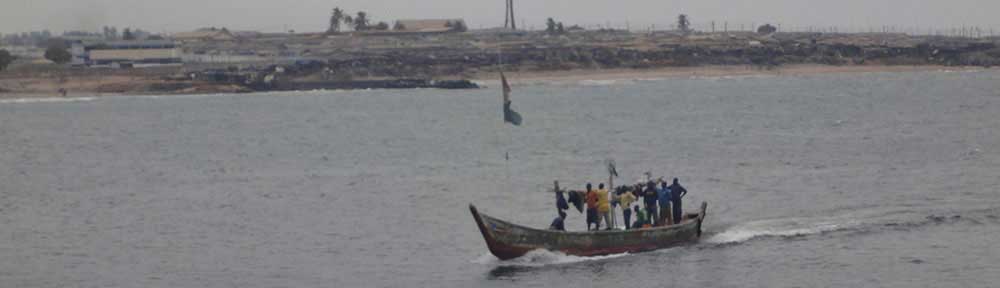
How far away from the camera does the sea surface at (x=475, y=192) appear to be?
36.0 metres

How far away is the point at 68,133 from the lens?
90.7 m

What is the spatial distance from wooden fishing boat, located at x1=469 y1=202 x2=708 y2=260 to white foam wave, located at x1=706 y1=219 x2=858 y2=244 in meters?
2.88

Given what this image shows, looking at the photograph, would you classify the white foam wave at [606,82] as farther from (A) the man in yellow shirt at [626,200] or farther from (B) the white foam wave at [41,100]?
(A) the man in yellow shirt at [626,200]

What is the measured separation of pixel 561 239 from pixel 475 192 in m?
16.2

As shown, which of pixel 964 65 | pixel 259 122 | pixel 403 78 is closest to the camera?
pixel 259 122

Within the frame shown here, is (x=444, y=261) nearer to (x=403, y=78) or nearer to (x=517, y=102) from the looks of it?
(x=517, y=102)

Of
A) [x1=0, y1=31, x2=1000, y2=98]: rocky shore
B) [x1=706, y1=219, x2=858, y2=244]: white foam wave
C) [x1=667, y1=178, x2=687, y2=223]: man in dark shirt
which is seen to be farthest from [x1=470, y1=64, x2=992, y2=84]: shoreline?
[x1=667, y1=178, x2=687, y2=223]: man in dark shirt

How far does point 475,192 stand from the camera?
51.6 meters

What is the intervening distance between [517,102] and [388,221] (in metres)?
72.4

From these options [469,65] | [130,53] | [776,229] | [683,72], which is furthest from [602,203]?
[130,53]

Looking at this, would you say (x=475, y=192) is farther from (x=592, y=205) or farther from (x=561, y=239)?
(x=561, y=239)

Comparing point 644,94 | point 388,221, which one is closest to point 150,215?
point 388,221

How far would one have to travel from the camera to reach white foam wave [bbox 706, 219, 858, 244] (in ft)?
131

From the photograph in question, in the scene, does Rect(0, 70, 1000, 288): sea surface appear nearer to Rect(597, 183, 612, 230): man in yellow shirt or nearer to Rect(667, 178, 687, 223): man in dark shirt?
Rect(667, 178, 687, 223): man in dark shirt
